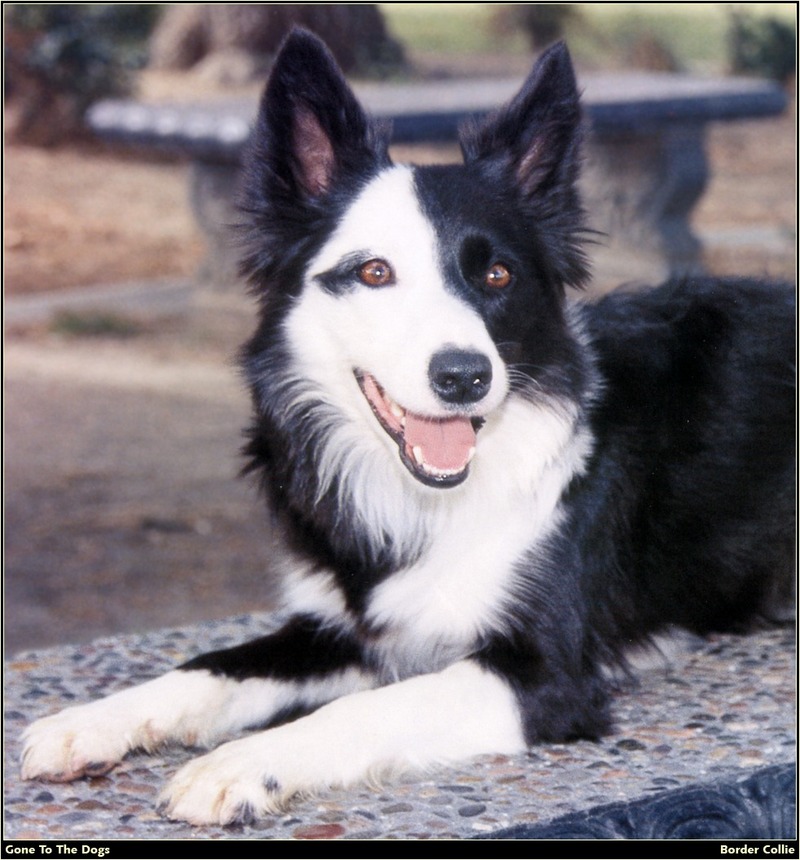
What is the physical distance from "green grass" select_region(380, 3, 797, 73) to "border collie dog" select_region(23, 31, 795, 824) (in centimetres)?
1040

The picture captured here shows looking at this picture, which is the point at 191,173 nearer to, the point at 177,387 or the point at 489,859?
the point at 177,387

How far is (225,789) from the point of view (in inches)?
110

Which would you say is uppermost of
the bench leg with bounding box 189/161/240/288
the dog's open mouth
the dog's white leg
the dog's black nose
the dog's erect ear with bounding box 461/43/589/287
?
the bench leg with bounding box 189/161/240/288

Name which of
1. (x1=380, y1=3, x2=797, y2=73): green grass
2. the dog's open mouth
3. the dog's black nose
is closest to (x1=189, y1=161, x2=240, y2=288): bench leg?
(x1=380, y1=3, x2=797, y2=73): green grass

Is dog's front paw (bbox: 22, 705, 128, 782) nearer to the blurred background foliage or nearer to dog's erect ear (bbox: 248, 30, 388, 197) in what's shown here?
dog's erect ear (bbox: 248, 30, 388, 197)

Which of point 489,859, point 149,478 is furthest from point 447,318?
point 149,478

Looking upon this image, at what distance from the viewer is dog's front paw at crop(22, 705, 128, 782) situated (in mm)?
3033

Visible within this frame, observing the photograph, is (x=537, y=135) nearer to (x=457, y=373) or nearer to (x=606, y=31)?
(x=457, y=373)

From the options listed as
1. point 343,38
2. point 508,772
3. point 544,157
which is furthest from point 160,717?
point 343,38

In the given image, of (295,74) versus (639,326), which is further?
(639,326)

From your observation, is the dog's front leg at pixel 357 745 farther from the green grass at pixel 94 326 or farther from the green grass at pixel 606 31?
the green grass at pixel 606 31

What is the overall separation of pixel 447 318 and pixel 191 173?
24.3ft

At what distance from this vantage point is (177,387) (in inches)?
391

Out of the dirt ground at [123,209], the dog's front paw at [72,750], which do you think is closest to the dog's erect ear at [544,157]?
the dog's front paw at [72,750]
